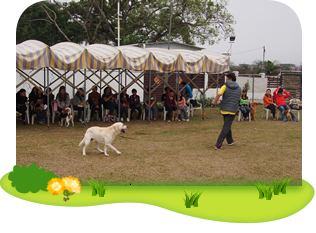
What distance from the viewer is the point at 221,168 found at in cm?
675

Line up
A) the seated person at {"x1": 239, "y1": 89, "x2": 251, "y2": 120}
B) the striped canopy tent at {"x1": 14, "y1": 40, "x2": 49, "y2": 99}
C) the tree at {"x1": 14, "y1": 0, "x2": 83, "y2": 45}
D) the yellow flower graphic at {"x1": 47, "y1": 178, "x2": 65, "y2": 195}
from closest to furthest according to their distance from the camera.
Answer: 1. the yellow flower graphic at {"x1": 47, "y1": 178, "x2": 65, "y2": 195}
2. the striped canopy tent at {"x1": 14, "y1": 40, "x2": 49, "y2": 99}
3. the seated person at {"x1": 239, "y1": 89, "x2": 251, "y2": 120}
4. the tree at {"x1": 14, "y1": 0, "x2": 83, "y2": 45}

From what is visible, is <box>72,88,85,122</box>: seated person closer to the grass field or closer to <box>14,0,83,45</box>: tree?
the grass field

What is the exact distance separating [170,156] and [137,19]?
819 inches

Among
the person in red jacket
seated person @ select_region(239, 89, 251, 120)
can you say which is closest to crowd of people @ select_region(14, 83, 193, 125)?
seated person @ select_region(239, 89, 251, 120)

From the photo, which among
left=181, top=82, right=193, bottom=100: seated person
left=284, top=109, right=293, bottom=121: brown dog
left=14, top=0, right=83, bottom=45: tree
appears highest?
left=14, top=0, right=83, bottom=45: tree

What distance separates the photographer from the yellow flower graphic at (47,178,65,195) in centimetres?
491

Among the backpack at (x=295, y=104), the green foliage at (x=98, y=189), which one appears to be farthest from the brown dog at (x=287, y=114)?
the green foliage at (x=98, y=189)

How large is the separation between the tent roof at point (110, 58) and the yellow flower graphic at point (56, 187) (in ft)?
20.1

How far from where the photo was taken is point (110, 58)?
11805mm

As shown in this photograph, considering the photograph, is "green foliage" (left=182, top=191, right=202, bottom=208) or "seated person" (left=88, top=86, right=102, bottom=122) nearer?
"green foliage" (left=182, top=191, right=202, bottom=208)

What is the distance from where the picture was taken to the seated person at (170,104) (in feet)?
45.5

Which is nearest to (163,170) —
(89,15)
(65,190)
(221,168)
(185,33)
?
(221,168)

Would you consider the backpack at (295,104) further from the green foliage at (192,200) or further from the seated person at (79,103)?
the green foliage at (192,200)

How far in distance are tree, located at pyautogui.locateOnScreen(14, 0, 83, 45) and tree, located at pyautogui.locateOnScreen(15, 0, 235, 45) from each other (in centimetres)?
10
